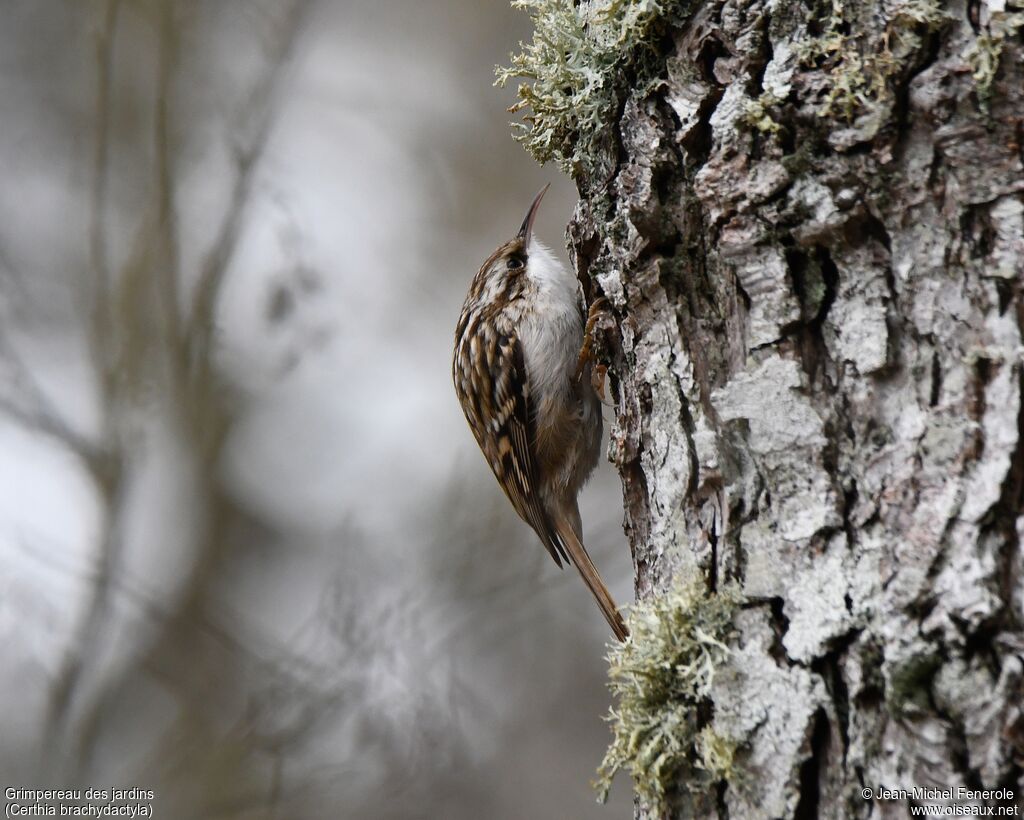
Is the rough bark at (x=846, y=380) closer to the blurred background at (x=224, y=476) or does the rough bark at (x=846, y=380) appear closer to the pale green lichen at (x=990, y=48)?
the pale green lichen at (x=990, y=48)

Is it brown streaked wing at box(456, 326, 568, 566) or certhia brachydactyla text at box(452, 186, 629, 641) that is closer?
certhia brachydactyla text at box(452, 186, 629, 641)

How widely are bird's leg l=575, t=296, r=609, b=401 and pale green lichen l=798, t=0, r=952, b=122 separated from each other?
0.57 metres

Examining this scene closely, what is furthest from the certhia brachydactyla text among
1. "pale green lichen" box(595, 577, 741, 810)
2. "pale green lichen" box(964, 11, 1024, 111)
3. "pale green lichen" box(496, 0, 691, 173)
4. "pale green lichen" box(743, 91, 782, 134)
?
"pale green lichen" box(964, 11, 1024, 111)

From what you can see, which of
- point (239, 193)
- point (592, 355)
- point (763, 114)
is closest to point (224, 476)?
point (239, 193)

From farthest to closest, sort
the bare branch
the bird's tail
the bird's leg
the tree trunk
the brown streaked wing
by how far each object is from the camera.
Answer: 1. the bare branch
2. the brown streaked wing
3. the bird's tail
4. the bird's leg
5. the tree trunk

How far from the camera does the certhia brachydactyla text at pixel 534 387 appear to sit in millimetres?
2797

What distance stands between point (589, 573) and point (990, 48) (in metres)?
1.94

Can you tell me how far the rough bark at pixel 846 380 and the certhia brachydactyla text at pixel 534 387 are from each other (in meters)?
1.37

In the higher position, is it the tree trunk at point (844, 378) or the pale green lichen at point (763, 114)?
the pale green lichen at point (763, 114)

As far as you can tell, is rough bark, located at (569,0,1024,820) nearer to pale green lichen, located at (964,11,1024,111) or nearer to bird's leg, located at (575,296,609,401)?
pale green lichen, located at (964,11,1024,111)

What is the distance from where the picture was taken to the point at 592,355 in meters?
2.54

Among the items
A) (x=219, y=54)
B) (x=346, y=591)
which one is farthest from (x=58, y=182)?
(x=346, y=591)

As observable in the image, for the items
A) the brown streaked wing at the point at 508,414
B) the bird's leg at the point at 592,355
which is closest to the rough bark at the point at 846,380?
the bird's leg at the point at 592,355

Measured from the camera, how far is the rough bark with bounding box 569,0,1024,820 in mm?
1059
